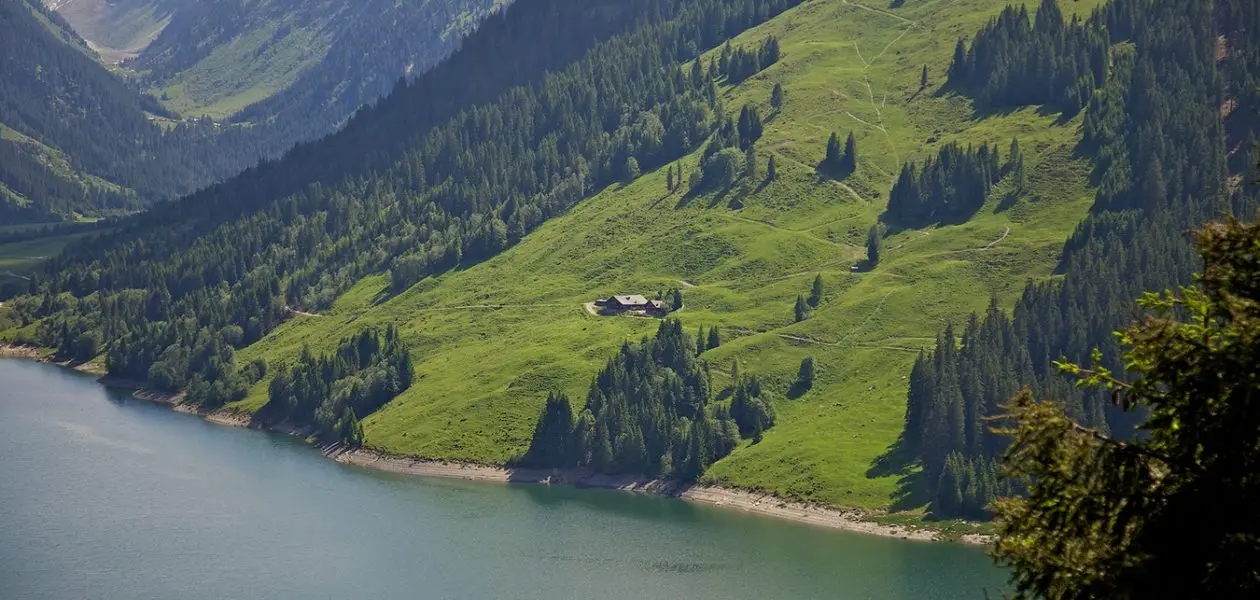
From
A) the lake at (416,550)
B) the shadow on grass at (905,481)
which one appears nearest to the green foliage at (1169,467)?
the lake at (416,550)

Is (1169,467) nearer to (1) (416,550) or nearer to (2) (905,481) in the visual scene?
(1) (416,550)

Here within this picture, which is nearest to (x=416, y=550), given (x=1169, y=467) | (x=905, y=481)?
(x=905, y=481)

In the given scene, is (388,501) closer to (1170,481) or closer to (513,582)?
(513,582)

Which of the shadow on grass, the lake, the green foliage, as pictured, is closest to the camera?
the green foliage

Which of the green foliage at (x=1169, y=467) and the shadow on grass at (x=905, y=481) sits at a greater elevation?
the green foliage at (x=1169, y=467)

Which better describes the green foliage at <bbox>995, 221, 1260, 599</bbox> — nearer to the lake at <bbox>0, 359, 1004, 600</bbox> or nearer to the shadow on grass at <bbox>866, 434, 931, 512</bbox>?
the lake at <bbox>0, 359, 1004, 600</bbox>

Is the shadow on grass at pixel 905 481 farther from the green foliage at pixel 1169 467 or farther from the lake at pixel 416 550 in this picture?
the green foliage at pixel 1169 467

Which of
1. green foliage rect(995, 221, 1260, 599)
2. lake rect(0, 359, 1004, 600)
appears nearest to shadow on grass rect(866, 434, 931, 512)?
lake rect(0, 359, 1004, 600)
